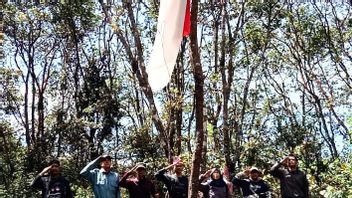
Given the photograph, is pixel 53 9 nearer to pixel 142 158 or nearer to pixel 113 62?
pixel 113 62

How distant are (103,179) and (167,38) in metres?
2.55

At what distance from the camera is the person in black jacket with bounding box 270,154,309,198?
6.91 meters

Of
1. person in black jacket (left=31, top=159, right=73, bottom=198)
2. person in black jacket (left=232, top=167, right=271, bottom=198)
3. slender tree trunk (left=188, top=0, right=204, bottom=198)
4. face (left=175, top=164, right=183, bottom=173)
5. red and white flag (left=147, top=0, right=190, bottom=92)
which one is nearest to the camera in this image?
red and white flag (left=147, top=0, right=190, bottom=92)

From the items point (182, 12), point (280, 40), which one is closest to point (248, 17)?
point (280, 40)

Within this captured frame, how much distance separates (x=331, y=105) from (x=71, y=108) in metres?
8.76

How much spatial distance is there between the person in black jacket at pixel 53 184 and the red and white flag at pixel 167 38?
97.3 inches

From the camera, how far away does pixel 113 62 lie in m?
18.7

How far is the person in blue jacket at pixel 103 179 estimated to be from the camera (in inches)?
251

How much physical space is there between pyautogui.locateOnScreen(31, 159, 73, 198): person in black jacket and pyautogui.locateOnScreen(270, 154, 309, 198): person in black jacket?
107 inches

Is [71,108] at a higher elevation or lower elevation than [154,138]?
higher

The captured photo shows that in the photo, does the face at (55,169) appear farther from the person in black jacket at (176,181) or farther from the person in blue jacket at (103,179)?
the person in black jacket at (176,181)

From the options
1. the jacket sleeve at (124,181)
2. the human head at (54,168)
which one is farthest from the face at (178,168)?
the human head at (54,168)

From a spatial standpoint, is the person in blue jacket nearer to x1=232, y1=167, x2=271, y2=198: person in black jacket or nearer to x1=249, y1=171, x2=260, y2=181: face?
x1=232, y1=167, x2=271, y2=198: person in black jacket

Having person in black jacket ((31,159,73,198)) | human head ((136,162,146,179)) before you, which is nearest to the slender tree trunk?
human head ((136,162,146,179))
